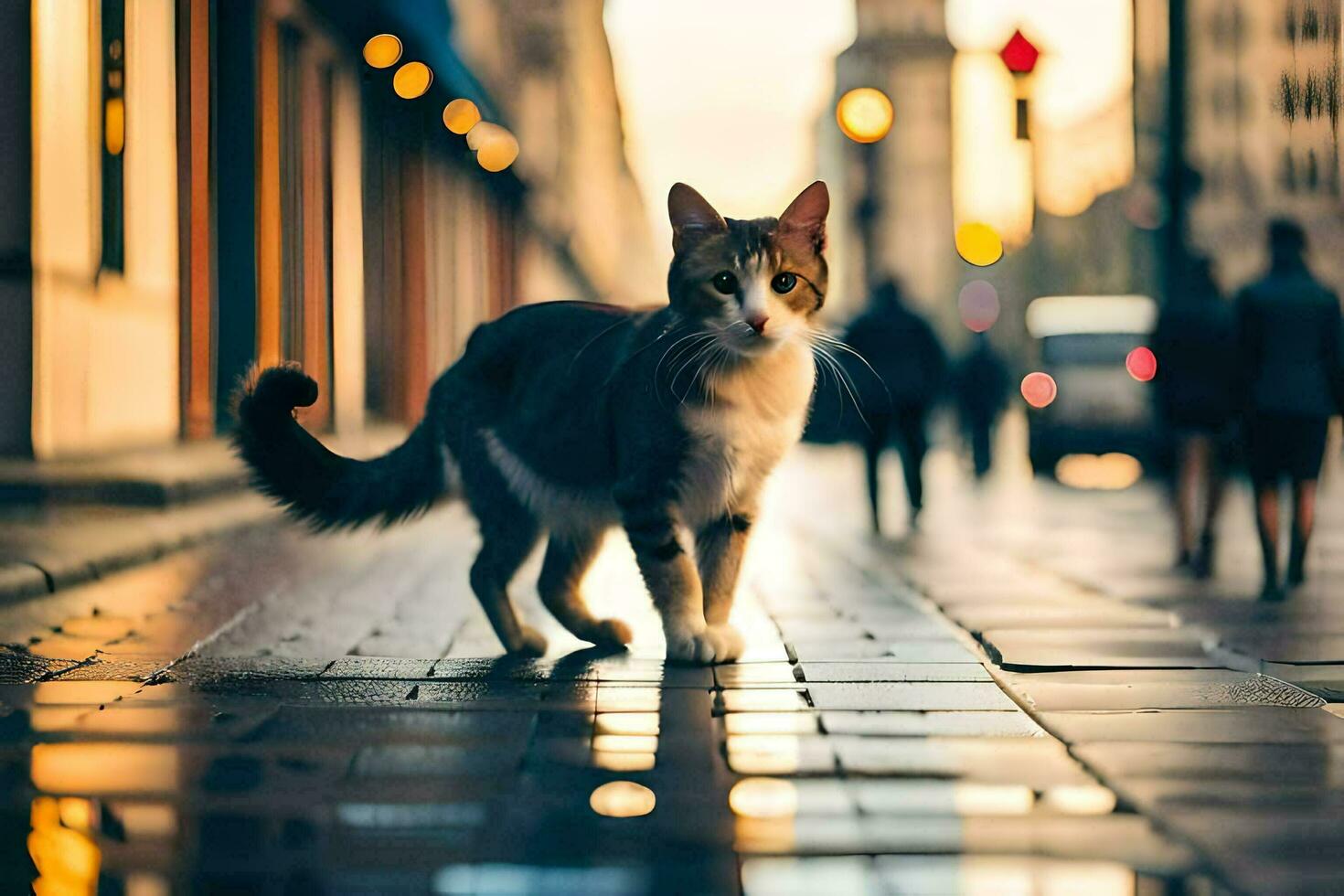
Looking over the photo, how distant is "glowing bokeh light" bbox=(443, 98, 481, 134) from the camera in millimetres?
15594

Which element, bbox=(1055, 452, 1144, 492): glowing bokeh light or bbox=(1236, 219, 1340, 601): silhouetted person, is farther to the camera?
bbox=(1055, 452, 1144, 492): glowing bokeh light

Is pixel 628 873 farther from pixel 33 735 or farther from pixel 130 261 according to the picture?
pixel 130 261

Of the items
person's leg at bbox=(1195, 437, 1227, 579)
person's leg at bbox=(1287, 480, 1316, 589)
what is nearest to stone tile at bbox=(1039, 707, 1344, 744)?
person's leg at bbox=(1287, 480, 1316, 589)

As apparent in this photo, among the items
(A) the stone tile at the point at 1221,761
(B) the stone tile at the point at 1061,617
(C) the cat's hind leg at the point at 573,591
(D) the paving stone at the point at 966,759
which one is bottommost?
(A) the stone tile at the point at 1221,761

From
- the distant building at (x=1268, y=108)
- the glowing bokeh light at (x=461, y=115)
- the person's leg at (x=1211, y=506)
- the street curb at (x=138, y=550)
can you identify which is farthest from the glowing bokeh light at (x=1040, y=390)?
the street curb at (x=138, y=550)

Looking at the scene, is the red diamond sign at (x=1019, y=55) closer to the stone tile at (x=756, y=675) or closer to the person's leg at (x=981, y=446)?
the person's leg at (x=981, y=446)

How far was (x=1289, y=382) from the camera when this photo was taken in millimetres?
6930

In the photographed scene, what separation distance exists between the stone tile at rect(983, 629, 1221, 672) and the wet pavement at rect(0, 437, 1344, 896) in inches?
0.7

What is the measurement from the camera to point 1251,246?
14.8m

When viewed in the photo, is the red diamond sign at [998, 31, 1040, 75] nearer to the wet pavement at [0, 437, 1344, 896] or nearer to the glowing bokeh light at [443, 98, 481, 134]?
the glowing bokeh light at [443, 98, 481, 134]

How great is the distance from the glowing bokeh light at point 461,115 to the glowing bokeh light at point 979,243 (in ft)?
38.0

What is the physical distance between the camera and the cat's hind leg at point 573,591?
4.95 metres

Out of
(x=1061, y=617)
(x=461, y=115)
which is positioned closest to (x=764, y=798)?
(x=1061, y=617)

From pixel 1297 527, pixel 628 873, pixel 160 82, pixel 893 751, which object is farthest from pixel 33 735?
pixel 160 82
